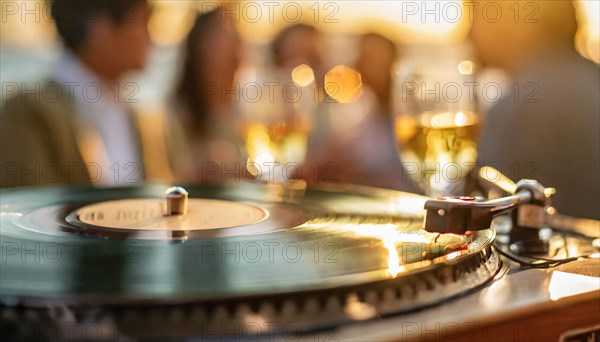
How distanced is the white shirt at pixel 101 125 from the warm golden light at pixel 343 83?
791 mm

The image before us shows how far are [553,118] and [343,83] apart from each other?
1.11 meters

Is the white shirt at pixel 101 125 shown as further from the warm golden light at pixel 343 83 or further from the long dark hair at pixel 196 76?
the warm golden light at pixel 343 83

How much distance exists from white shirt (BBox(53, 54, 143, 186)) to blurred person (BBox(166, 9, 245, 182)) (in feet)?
0.80

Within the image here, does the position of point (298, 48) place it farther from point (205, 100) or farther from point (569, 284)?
point (569, 284)

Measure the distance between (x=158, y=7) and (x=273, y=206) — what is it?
99.6 inches

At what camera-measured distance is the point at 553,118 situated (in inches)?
72.1

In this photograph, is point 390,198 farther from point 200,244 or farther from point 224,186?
→ point 200,244

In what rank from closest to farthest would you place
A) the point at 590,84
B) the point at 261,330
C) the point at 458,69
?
the point at 261,330 → the point at 458,69 → the point at 590,84

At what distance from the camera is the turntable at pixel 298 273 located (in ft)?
1.50

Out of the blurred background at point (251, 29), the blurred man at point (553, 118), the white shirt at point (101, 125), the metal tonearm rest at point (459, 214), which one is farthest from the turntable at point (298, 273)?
the blurred background at point (251, 29)

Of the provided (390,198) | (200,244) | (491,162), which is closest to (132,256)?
(200,244)

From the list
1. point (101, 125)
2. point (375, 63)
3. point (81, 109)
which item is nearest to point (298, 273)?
point (81, 109)

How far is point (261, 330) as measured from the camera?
455 mm

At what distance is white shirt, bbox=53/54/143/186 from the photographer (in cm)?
210
